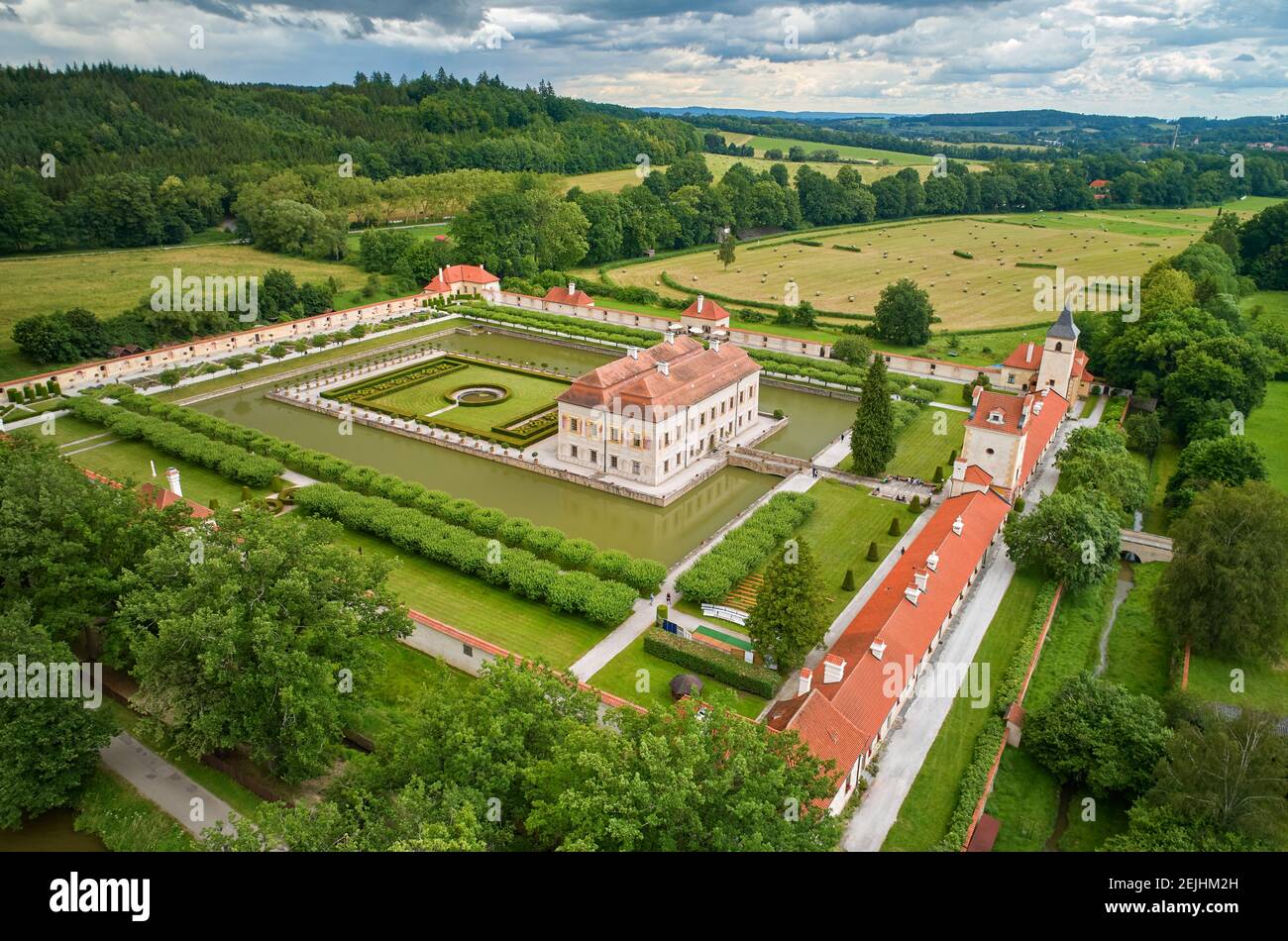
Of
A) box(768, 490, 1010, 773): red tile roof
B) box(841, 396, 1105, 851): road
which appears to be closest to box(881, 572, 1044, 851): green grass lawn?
box(841, 396, 1105, 851): road

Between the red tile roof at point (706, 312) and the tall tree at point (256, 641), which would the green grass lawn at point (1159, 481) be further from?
the tall tree at point (256, 641)

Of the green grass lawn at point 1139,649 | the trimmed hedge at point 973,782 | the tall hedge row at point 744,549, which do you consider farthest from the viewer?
the tall hedge row at point 744,549

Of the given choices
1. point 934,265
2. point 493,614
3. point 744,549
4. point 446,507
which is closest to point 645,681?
point 493,614

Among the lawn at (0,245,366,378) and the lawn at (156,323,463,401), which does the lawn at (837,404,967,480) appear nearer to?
the lawn at (156,323,463,401)

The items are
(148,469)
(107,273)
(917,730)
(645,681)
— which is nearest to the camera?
(917,730)

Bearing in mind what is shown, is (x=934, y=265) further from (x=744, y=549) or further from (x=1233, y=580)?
(x=1233, y=580)

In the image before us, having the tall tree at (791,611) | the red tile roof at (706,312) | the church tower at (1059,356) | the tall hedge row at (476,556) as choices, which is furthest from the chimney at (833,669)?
the red tile roof at (706,312)

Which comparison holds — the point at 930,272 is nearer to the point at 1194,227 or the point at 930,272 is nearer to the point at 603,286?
the point at 603,286
